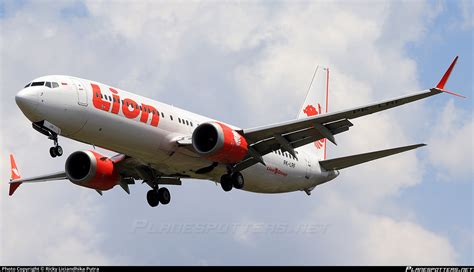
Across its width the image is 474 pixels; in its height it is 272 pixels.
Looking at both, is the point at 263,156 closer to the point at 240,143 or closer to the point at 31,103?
the point at 240,143

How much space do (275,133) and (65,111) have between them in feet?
34.6

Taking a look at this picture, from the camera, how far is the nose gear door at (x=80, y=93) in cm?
4244

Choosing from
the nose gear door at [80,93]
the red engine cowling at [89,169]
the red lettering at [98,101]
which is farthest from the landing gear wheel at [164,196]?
the nose gear door at [80,93]

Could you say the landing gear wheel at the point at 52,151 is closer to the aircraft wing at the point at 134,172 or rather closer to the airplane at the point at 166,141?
the airplane at the point at 166,141

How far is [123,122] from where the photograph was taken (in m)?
43.5

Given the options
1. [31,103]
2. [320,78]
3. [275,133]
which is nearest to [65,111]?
[31,103]

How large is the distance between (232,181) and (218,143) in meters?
3.58

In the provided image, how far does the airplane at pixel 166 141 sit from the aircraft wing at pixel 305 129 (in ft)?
0.16

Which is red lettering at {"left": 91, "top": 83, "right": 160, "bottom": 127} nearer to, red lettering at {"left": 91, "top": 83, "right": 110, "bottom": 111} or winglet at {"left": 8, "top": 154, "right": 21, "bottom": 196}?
red lettering at {"left": 91, "top": 83, "right": 110, "bottom": 111}

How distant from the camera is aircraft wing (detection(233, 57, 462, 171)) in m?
43.8

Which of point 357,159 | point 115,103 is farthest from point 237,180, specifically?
point 115,103

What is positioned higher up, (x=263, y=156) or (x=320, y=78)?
(x=320, y=78)

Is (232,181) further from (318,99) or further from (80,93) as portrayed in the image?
(318,99)

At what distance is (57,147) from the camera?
41.7 meters
